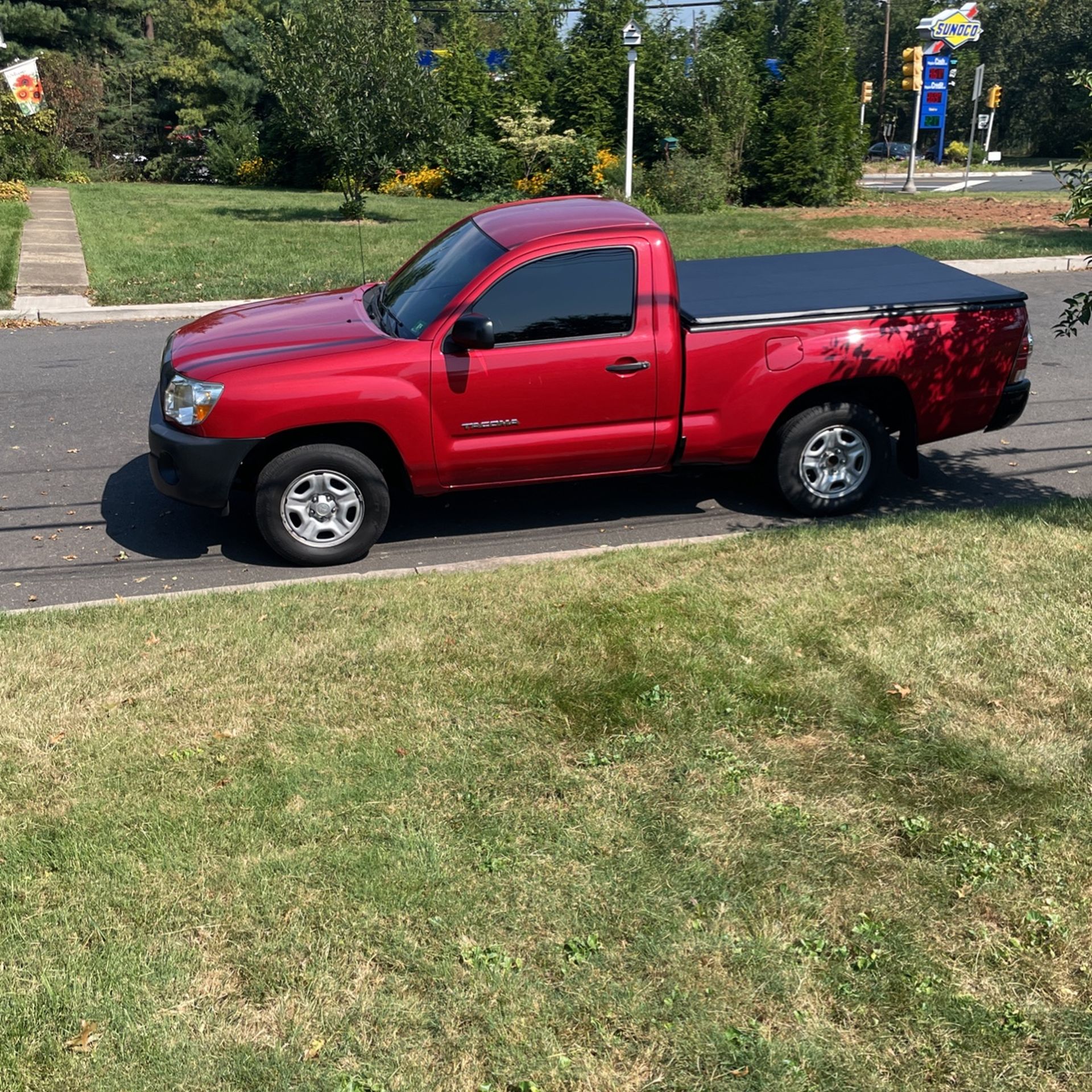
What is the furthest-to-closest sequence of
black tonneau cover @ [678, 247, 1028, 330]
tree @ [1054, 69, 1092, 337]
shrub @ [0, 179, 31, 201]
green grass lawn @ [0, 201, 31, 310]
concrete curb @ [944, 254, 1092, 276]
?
shrub @ [0, 179, 31, 201] < concrete curb @ [944, 254, 1092, 276] < green grass lawn @ [0, 201, 31, 310] < black tonneau cover @ [678, 247, 1028, 330] < tree @ [1054, 69, 1092, 337]

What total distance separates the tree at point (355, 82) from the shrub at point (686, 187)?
16.4 feet

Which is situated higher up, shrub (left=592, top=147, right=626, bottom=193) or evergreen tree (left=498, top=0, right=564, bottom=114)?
evergreen tree (left=498, top=0, right=564, bottom=114)

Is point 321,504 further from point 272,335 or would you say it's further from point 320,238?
point 320,238

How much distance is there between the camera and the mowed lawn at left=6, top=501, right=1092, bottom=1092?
320cm

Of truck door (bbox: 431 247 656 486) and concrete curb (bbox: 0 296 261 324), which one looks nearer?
truck door (bbox: 431 247 656 486)

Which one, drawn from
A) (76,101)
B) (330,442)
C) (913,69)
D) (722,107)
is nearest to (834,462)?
(330,442)

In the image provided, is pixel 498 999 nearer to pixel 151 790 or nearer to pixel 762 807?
pixel 762 807

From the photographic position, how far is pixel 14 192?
26750mm

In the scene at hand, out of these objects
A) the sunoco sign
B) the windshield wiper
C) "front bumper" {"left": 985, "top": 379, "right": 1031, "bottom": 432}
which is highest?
the sunoco sign

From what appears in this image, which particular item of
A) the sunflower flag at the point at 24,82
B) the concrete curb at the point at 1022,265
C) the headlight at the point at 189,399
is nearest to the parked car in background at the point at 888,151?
the sunflower flag at the point at 24,82

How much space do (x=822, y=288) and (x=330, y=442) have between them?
127 inches

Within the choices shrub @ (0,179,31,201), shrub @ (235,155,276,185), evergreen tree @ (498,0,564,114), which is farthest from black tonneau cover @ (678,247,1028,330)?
shrub @ (235,155,276,185)

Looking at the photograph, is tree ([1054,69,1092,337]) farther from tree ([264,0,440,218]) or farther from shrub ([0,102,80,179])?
shrub ([0,102,80,179])

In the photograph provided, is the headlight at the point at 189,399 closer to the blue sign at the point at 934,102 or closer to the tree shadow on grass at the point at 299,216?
the tree shadow on grass at the point at 299,216
